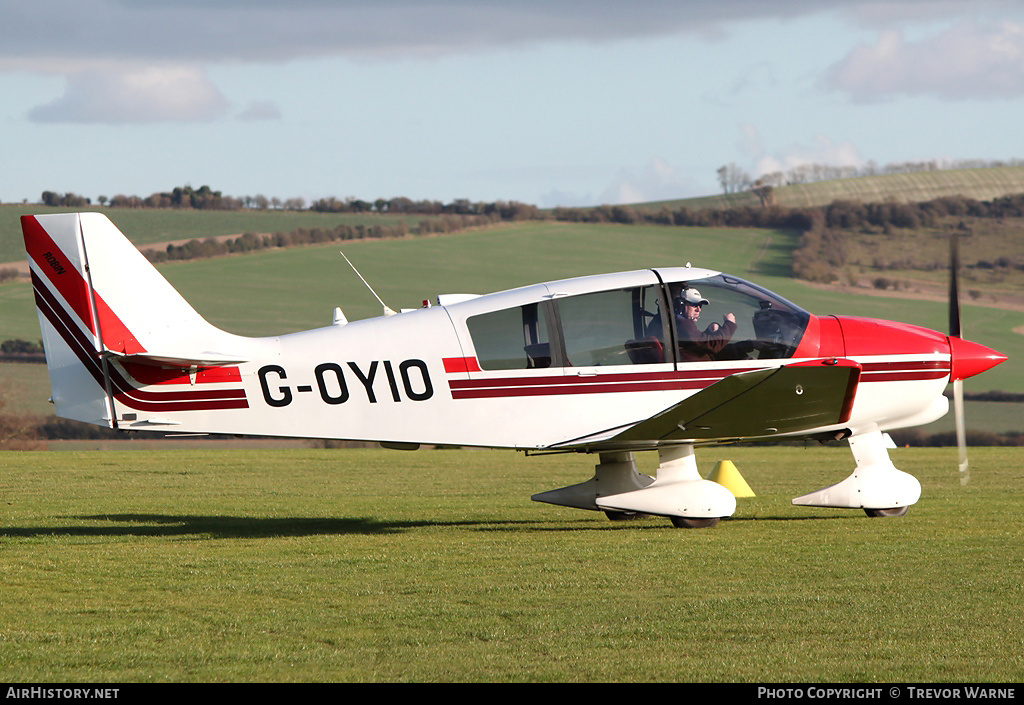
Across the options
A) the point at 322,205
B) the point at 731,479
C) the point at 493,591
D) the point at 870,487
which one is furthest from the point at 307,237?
the point at 493,591

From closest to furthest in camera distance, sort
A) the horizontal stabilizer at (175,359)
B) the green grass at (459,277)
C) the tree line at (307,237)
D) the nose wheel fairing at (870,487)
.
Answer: the horizontal stabilizer at (175,359)
the nose wheel fairing at (870,487)
the green grass at (459,277)
the tree line at (307,237)

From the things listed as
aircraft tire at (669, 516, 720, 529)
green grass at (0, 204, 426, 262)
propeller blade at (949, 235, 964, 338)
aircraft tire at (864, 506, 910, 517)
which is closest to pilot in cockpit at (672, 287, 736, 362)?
aircraft tire at (669, 516, 720, 529)

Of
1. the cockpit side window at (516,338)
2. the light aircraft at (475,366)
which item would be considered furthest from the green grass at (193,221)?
the cockpit side window at (516,338)

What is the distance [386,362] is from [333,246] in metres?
45.8

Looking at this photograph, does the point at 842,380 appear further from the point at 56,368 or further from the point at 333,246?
the point at 333,246

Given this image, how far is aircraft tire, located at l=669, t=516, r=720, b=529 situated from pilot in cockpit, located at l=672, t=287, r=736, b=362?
158 cm

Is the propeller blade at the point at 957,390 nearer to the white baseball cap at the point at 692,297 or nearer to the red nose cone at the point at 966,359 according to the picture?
the red nose cone at the point at 966,359

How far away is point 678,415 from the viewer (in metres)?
10.3

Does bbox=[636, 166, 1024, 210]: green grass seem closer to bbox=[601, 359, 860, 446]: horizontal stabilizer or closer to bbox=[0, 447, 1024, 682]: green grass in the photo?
bbox=[0, 447, 1024, 682]: green grass

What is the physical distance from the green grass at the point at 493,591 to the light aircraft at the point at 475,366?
42.2 inches

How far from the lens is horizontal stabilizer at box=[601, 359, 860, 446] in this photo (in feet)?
32.6

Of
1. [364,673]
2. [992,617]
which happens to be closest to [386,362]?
[364,673]

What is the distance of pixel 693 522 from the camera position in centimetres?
1111

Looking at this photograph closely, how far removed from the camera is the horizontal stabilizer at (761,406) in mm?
9945
